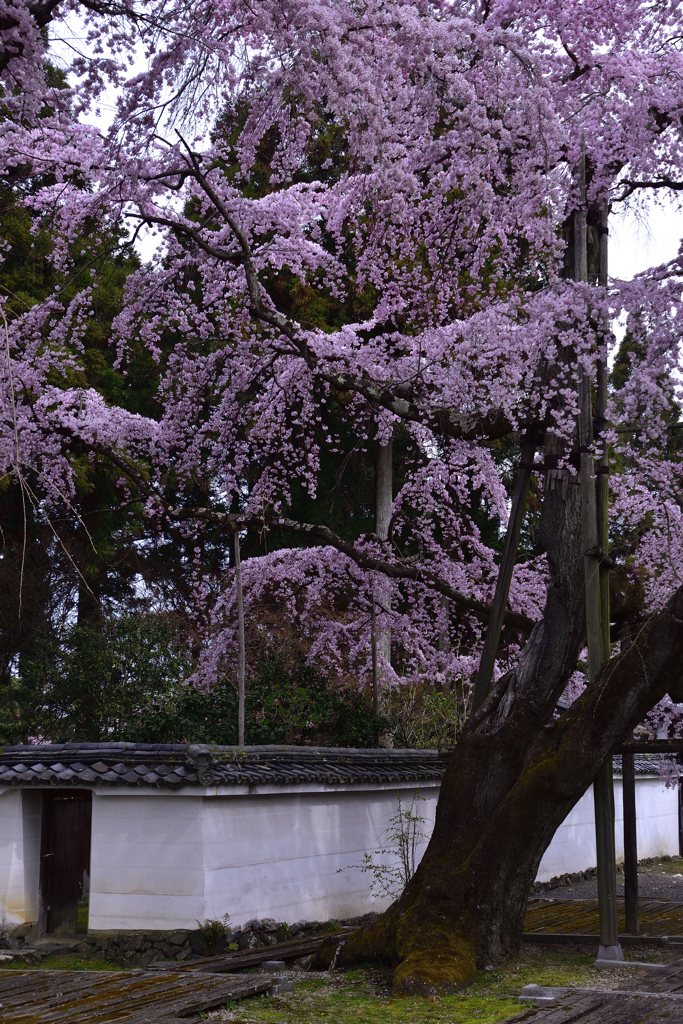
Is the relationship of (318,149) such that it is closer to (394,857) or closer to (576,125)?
(576,125)

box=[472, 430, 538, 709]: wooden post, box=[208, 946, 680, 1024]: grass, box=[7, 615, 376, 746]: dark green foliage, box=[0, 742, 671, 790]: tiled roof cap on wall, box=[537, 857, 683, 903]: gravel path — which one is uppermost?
box=[472, 430, 538, 709]: wooden post

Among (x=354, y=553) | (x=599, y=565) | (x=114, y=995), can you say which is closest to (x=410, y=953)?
(x=114, y=995)

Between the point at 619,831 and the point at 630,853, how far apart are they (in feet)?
31.0

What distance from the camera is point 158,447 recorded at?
40.9 ft

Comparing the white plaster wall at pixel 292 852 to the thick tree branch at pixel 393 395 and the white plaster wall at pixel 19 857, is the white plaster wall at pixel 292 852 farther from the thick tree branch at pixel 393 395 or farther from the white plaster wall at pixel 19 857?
the thick tree branch at pixel 393 395

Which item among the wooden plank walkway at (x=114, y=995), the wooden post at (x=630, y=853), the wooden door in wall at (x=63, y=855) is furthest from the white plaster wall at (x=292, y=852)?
the wooden post at (x=630, y=853)

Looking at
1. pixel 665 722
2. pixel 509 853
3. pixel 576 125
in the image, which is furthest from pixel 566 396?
pixel 665 722

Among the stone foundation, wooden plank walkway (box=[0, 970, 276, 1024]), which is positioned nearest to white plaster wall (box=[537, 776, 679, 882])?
the stone foundation

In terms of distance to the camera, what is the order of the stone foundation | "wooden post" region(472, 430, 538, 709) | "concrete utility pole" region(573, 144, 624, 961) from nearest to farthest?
1. "concrete utility pole" region(573, 144, 624, 961)
2. "wooden post" region(472, 430, 538, 709)
3. the stone foundation

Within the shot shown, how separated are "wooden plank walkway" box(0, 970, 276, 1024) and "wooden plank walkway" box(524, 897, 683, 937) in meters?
4.13

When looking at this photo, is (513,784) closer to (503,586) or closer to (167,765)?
(503,586)

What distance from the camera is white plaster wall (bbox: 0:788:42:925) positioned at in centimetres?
1009

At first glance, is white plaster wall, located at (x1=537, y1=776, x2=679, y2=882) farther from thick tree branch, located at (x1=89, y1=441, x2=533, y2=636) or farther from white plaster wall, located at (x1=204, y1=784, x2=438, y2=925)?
thick tree branch, located at (x1=89, y1=441, x2=533, y2=636)

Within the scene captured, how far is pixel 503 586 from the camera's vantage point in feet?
28.1
